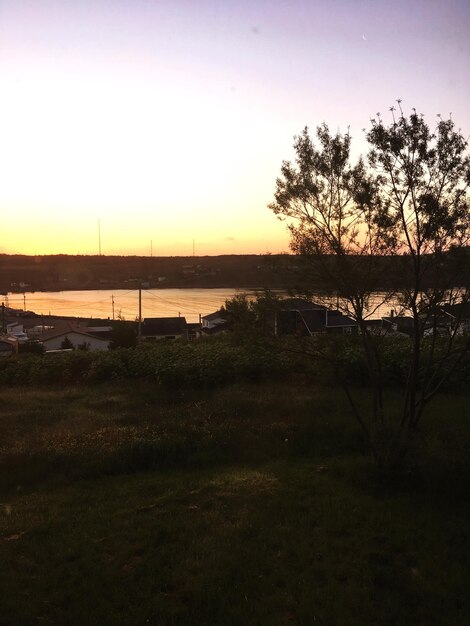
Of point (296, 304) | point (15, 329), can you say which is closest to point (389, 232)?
point (296, 304)

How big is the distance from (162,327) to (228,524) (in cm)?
3379

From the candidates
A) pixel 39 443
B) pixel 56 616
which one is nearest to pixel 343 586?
pixel 56 616

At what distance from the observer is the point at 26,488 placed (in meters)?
6.26

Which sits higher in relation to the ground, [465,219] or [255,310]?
[465,219]

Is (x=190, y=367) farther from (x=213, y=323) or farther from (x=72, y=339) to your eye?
(x=213, y=323)

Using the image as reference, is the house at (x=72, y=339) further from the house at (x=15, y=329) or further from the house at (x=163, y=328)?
the house at (x=15, y=329)

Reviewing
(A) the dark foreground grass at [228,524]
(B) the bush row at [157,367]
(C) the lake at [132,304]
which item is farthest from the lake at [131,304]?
(A) the dark foreground grass at [228,524]

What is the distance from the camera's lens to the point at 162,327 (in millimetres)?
38312

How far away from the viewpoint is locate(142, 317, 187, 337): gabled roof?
37.8 meters

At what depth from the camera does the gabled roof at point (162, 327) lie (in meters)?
37.8

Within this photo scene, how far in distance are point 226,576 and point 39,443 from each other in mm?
4490

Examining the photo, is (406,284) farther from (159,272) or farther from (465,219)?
(159,272)

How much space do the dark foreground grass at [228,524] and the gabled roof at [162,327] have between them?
29.0 m

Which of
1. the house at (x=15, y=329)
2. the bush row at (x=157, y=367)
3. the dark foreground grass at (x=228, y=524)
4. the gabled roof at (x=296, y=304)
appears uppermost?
the gabled roof at (x=296, y=304)
